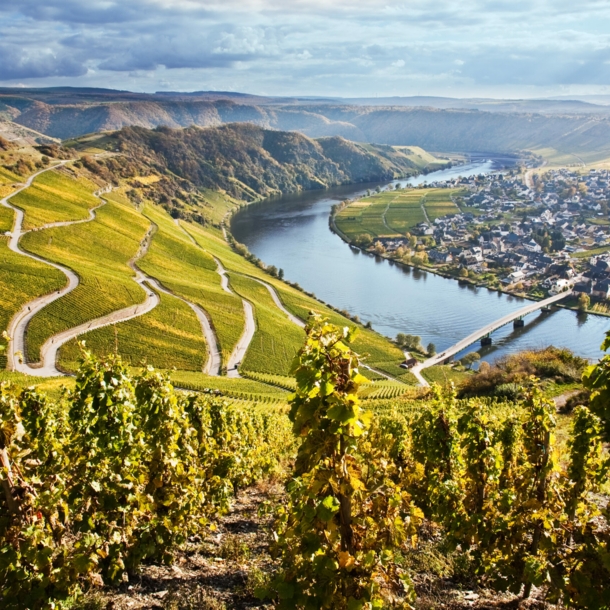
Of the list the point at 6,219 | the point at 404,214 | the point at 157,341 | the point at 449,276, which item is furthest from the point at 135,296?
the point at 404,214

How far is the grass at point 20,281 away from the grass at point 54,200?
1677 cm

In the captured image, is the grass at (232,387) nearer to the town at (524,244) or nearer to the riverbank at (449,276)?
the riverbank at (449,276)

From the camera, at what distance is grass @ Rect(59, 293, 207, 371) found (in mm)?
53000

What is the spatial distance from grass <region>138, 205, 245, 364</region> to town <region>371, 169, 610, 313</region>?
167 feet

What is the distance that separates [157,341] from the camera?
191 feet

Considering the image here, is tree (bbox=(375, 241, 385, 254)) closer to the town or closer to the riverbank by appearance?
the town

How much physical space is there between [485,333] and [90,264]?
5897 cm

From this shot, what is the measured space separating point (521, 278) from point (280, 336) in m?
64.7

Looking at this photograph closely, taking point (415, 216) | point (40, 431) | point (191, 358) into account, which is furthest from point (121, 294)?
point (415, 216)

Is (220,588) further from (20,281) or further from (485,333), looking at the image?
(485,333)

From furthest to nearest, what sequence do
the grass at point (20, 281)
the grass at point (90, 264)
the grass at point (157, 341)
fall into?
the grass at point (20, 281), the grass at point (90, 264), the grass at point (157, 341)

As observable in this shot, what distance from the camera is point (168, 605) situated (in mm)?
8664

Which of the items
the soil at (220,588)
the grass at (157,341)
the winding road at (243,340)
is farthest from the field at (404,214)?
the soil at (220,588)

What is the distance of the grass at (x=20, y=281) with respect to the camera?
55938 mm
